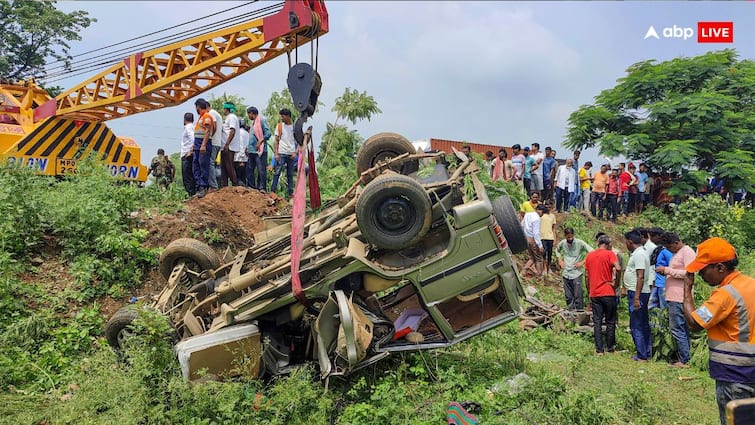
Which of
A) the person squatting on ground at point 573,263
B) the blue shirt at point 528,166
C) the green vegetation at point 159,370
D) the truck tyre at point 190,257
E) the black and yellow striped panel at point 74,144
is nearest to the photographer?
the green vegetation at point 159,370

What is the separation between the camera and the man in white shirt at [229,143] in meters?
9.68

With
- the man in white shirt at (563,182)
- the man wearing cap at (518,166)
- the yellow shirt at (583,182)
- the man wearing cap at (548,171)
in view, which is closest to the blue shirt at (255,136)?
the man wearing cap at (518,166)

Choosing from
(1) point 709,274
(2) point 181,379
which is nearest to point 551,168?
(1) point 709,274

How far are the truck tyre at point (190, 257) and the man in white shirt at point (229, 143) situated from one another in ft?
12.3

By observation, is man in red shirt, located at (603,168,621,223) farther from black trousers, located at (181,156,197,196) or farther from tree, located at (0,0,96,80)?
tree, located at (0,0,96,80)

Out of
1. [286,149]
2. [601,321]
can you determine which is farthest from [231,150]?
[601,321]

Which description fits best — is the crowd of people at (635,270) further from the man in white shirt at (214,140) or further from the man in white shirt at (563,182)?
the man in white shirt at (214,140)

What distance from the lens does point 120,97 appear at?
9.37m

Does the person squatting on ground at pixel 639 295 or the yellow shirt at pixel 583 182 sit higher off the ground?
the yellow shirt at pixel 583 182

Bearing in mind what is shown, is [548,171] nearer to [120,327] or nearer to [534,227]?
[534,227]

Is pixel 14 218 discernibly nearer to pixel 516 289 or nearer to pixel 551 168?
pixel 516 289

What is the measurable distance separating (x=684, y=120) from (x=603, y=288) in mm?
11038

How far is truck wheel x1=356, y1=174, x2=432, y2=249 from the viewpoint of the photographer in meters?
4.70

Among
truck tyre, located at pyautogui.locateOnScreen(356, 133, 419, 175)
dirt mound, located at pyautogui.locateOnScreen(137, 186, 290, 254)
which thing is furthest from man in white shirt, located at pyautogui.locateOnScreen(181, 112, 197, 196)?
truck tyre, located at pyautogui.locateOnScreen(356, 133, 419, 175)
